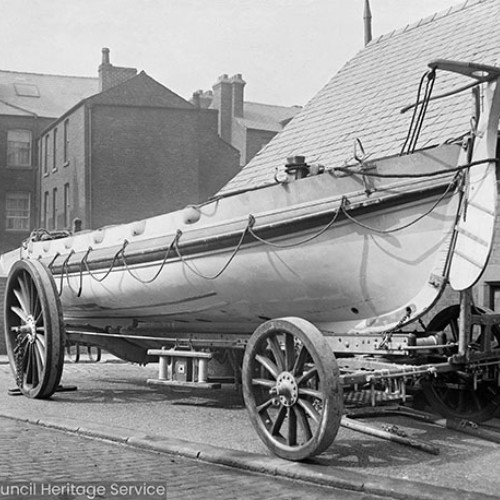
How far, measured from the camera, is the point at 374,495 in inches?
198

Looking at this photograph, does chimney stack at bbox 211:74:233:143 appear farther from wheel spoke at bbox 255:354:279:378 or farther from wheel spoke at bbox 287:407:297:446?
wheel spoke at bbox 287:407:297:446

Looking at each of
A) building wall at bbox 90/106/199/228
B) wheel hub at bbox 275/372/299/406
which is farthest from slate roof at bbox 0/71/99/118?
wheel hub at bbox 275/372/299/406

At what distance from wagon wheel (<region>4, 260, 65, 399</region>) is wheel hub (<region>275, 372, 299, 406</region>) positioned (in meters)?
3.69

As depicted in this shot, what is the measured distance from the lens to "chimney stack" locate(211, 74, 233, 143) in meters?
42.1

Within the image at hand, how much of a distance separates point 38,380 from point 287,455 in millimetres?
4521

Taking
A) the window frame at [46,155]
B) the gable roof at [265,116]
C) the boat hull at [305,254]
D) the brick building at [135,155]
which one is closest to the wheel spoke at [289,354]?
the boat hull at [305,254]

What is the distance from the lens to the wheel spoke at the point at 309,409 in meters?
5.72

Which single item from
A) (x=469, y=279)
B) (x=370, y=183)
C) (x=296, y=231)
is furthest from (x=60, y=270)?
(x=469, y=279)

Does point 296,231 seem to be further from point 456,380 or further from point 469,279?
point 456,380

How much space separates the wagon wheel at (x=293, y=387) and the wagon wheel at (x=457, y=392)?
1.63m

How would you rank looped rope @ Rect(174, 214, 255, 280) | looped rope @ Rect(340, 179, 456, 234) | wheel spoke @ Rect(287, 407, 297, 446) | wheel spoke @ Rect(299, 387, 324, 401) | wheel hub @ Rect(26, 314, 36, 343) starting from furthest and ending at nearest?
1. wheel hub @ Rect(26, 314, 36, 343)
2. looped rope @ Rect(174, 214, 255, 280)
3. looped rope @ Rect(340, 179, 456, 234)
4. wheel spoke @ Rect(287, 407, 297, 446)
5. wheel spoke @ Rect(299, 387, 324, 401)

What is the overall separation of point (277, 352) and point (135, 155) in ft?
96.3

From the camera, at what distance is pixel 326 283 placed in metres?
7.00

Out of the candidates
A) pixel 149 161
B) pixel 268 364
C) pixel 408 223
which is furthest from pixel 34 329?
pixel 149 161
